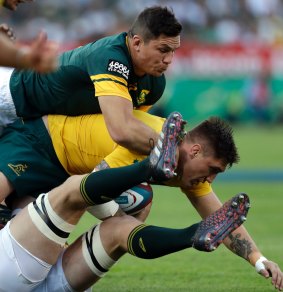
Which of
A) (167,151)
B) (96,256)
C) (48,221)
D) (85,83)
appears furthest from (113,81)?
(96,256)

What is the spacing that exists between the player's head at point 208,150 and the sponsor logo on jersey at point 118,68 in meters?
0.72

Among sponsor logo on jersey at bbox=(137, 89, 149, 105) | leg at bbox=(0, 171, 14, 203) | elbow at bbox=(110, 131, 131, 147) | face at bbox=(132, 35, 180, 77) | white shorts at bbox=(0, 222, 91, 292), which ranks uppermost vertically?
face at bbox=(132, 35, 180, 77)

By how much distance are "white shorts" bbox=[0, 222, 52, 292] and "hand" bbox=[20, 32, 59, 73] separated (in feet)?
5.37

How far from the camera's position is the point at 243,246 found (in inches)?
237

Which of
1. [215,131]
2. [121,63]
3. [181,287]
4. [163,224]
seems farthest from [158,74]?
[163,224]

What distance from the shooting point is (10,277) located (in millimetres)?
5777

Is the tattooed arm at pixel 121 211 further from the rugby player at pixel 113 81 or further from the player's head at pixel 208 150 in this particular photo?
the player's head at pixel 208 150

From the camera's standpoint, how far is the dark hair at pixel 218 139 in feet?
19.0

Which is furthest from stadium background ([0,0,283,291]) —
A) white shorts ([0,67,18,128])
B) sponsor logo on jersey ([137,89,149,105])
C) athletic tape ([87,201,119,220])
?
athletic tape ([87,201,119,220])

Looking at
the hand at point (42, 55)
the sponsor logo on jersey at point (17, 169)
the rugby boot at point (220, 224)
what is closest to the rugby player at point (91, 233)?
the rugby boot at point (220, 224)

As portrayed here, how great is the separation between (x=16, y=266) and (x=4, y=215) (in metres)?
0.91

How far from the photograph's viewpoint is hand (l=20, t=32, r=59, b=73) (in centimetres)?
454

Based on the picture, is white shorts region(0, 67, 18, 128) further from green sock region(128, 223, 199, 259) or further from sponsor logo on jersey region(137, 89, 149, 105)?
green sock region(128, 223, 199, 259)

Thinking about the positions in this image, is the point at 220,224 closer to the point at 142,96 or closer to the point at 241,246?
the point at 241,246
